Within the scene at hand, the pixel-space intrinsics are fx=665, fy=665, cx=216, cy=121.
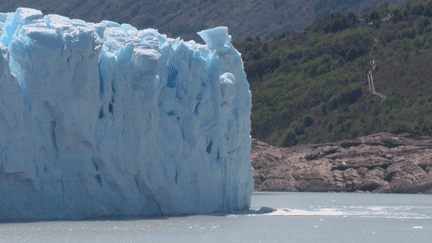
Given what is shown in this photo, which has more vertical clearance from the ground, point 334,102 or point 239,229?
point 334,102

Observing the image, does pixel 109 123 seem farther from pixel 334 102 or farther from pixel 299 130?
pixel 334 102

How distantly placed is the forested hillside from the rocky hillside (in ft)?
94.0

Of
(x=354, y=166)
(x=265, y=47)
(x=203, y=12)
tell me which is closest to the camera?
(x=354, y=166)

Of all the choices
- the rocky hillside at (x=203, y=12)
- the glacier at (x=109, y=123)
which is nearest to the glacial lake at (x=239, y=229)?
the glacier at (x=109, y=123)

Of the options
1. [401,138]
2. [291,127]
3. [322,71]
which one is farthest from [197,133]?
[322,71]

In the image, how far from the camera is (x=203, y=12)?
94250 mm

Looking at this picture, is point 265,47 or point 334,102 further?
point 265,47

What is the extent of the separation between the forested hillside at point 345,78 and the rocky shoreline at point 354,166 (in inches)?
99.5

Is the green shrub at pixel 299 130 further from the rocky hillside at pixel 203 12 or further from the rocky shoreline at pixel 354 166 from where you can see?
the rocky hillside at pixel 203 12

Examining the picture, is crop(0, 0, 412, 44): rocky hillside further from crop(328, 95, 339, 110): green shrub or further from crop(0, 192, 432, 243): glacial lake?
crop(0, 192, 432, 243): glacial lake

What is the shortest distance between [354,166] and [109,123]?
61.2ft

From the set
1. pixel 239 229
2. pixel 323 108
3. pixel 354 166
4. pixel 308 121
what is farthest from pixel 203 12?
pixel 239 229

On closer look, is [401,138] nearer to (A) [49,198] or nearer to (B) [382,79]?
(B) [382,79]

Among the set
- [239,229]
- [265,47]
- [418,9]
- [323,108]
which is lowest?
[239,229]
